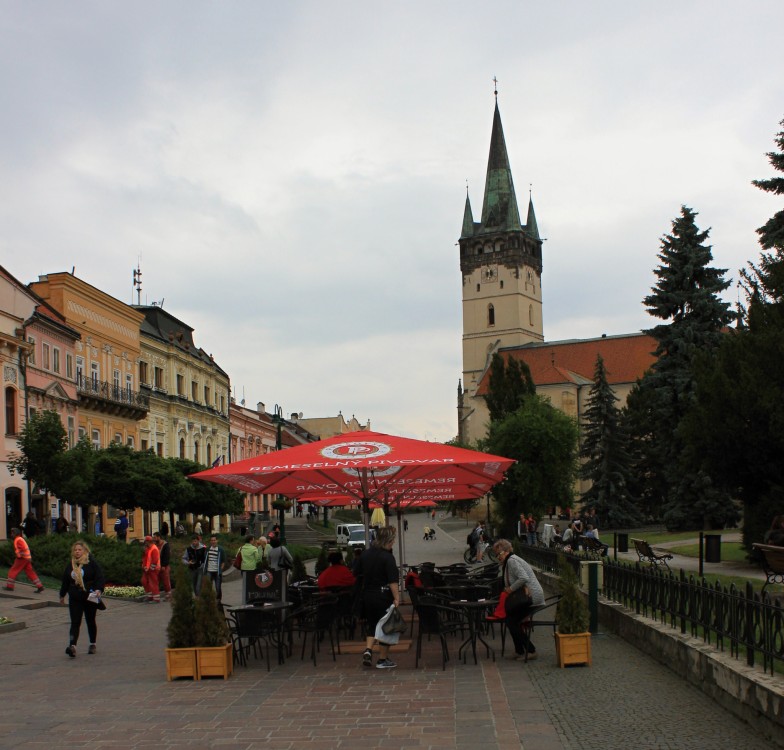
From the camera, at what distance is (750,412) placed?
2077cm

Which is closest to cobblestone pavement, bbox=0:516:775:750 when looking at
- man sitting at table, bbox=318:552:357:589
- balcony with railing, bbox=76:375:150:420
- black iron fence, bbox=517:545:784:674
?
black iron fence, bbox=517:545:784:674

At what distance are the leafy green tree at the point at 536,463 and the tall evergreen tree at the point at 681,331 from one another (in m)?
4.75

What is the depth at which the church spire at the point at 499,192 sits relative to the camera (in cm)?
11806

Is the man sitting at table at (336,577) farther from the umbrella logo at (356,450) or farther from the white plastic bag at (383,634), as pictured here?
the white plastic bag at (383,634)

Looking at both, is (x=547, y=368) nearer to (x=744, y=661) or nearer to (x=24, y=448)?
(x=24, y=448)

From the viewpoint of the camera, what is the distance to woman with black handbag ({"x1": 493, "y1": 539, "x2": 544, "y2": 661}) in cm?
1159

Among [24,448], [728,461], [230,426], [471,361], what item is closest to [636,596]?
[728,461]

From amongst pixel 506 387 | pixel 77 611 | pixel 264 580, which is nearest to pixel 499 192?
pixel 506 387

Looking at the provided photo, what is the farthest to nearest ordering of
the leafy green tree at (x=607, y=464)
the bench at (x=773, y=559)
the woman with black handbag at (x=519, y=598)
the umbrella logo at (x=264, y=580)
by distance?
the leafy green tree at (x=607, y=464)
the bench at (x=773, y=559)
the umbrella logo at (x=264, y=580)
the woman with black handbag at (x=519, y=598)

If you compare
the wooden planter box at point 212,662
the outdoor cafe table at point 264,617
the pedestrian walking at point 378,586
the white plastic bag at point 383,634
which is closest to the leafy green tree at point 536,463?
the outdoor cafe table at point 264,617

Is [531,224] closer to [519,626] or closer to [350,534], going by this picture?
[350,534]

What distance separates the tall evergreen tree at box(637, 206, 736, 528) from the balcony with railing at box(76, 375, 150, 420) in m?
25.1

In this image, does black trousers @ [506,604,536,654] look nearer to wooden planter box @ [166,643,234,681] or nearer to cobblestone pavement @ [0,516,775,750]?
cobblestone pavement @ [0,516,775,750]

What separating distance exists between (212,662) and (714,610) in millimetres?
5352
